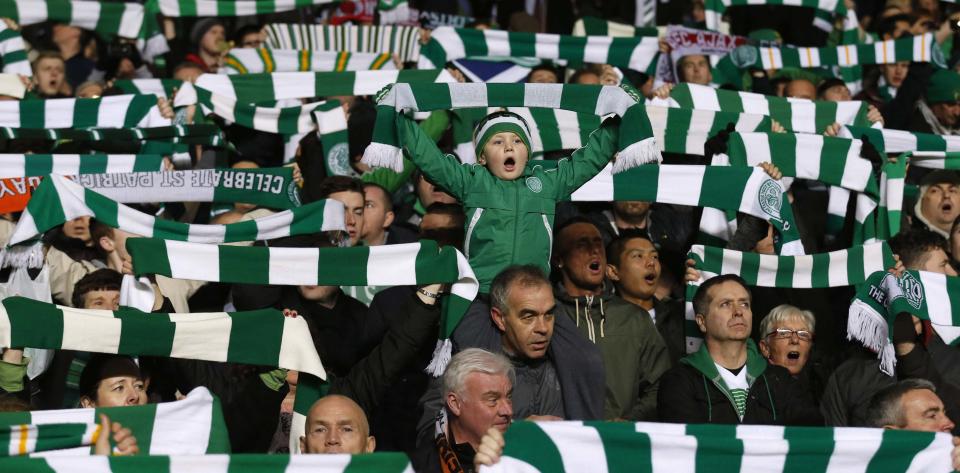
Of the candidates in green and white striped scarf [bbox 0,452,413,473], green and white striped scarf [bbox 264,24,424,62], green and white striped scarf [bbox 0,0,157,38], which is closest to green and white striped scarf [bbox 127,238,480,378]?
green and white striped scarf [bbox 0,452,413,473]

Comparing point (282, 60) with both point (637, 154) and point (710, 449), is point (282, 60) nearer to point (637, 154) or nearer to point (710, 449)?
point (637, 154)

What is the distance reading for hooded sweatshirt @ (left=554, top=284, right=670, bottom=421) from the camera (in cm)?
698

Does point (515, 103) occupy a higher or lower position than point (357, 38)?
lower

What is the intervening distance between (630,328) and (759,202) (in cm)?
136

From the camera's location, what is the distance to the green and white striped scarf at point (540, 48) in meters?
10.7

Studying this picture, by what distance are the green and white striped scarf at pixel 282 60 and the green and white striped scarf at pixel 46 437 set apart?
5783 mm

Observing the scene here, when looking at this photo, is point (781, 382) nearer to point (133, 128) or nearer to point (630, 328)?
point (630, 328)

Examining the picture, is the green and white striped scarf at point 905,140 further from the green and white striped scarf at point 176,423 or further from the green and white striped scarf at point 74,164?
the green and white striped scarf at point 176,423

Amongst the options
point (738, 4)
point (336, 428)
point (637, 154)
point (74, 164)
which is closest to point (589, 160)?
point (637, 154)

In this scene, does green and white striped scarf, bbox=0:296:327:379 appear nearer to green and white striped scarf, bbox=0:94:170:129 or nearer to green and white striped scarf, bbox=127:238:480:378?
green and white striped scarf, bbox=127:238:480:378

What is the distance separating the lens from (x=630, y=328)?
23.3 ft

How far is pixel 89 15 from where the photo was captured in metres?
11.4

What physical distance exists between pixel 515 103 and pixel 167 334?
6.69ft

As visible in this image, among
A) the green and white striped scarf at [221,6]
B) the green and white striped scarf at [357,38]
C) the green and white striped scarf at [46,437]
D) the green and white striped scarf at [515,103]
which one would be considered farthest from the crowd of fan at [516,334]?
the green and white striped scarf at [221,6]
